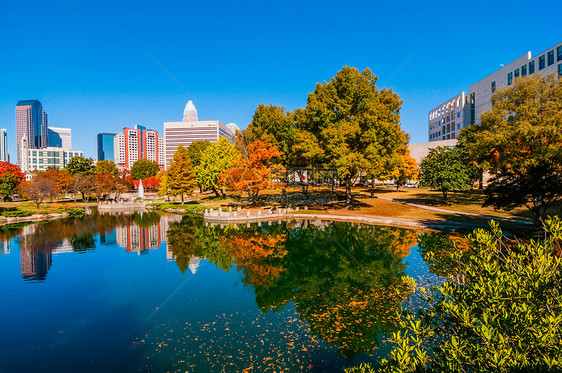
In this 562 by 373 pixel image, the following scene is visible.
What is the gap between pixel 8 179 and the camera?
62.2 meters

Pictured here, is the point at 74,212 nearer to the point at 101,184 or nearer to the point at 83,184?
the point at 83,184

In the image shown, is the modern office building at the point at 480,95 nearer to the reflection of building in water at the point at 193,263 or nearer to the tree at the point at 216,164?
the tree at the point at 216,164

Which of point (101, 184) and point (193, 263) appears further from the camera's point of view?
point (101, 184)

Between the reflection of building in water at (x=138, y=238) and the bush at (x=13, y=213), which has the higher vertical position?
the bush at (x=13, y=213)

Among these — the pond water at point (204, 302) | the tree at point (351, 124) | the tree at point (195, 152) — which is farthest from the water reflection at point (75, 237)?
the tree at point (195, 152)

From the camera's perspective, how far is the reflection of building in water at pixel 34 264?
1785 cm

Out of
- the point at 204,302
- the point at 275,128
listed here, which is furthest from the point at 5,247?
the point at 275,128

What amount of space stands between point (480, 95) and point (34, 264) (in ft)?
297

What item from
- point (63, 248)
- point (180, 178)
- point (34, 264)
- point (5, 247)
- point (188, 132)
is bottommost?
point (34, 264)

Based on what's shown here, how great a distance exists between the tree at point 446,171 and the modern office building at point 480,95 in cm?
925

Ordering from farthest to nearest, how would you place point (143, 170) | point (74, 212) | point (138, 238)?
point (143, 170) → point (74, 212) → point (138, 238)

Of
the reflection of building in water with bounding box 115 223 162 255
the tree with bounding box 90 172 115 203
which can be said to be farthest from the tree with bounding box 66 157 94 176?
the reflection of building in water with bounding box 115 223 162 255

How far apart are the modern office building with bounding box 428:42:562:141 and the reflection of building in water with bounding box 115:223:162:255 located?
45602mm

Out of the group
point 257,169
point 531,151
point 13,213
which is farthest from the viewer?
point 257,169
